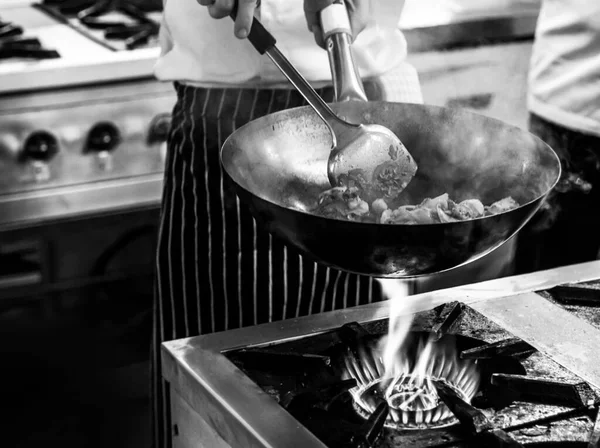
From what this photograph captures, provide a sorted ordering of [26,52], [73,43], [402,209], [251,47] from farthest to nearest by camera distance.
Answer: [73,43] → [26,52] → [251,47] → [402,209]

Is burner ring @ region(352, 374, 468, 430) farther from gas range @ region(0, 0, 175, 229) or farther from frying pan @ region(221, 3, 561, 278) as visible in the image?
gas range @ region(0, 0, 175, 229)

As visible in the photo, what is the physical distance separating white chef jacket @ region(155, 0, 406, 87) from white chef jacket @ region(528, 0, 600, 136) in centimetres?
64

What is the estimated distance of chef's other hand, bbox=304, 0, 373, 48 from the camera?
1.31m

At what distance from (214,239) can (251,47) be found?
1.23 feet

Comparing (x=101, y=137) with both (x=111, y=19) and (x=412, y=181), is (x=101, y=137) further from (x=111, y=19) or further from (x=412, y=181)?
(x=412, y=181)

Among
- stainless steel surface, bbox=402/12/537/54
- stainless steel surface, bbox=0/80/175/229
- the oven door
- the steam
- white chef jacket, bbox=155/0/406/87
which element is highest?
white chef jacket, bbox=155/0/406/87

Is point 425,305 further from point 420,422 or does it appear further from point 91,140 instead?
point 91,140

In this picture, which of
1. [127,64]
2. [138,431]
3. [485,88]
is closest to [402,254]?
[127,64]

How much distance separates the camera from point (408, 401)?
1026 mm

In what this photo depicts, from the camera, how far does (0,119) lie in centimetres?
218

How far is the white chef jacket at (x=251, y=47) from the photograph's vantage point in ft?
5.67

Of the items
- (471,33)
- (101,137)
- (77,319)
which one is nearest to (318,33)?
(101,137)

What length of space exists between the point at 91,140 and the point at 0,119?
0.72ft

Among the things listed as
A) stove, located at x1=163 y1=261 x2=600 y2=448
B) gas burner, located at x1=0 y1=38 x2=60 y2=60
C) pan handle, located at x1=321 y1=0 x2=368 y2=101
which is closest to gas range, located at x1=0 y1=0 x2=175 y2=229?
gas burner, located at x1=0 y1=38 x2=60 y2=60
